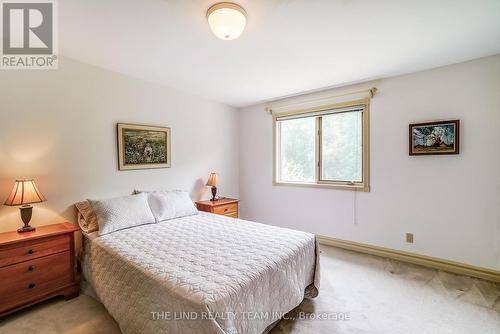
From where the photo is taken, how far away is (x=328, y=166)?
11.8 feet

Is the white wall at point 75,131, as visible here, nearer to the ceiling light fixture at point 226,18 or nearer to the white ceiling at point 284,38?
the white ceiling at point 284,38

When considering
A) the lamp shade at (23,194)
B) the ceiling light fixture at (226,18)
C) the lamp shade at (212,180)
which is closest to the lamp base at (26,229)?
the lamp shade at (23,194)

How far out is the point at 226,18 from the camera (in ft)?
5.36

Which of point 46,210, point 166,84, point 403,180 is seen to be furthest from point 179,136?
point 403,180

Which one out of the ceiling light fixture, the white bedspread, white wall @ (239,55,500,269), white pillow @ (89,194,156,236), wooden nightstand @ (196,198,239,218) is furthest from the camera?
wooden nightstand @ (196,198,239,218)

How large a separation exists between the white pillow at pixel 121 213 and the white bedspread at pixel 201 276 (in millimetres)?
105

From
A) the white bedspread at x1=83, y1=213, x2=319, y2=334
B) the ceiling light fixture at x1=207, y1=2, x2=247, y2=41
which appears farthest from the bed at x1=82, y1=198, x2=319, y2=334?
the ceiling light fixture at x1=207, y1=2, x2=247, y2=41

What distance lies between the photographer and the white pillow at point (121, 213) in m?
2.33

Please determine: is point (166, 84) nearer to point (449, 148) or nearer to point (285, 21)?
point (285, 21)

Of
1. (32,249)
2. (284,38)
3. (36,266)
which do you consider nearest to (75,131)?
(32,249)

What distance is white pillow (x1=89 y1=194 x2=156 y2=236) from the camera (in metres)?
2.33

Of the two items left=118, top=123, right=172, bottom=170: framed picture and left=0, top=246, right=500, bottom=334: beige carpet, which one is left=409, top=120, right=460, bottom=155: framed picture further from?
left=118, top=123, right=172, bottom=170: framed picture

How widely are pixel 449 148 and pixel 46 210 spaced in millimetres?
4334

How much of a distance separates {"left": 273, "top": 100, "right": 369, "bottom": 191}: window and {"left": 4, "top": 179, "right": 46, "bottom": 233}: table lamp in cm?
312
